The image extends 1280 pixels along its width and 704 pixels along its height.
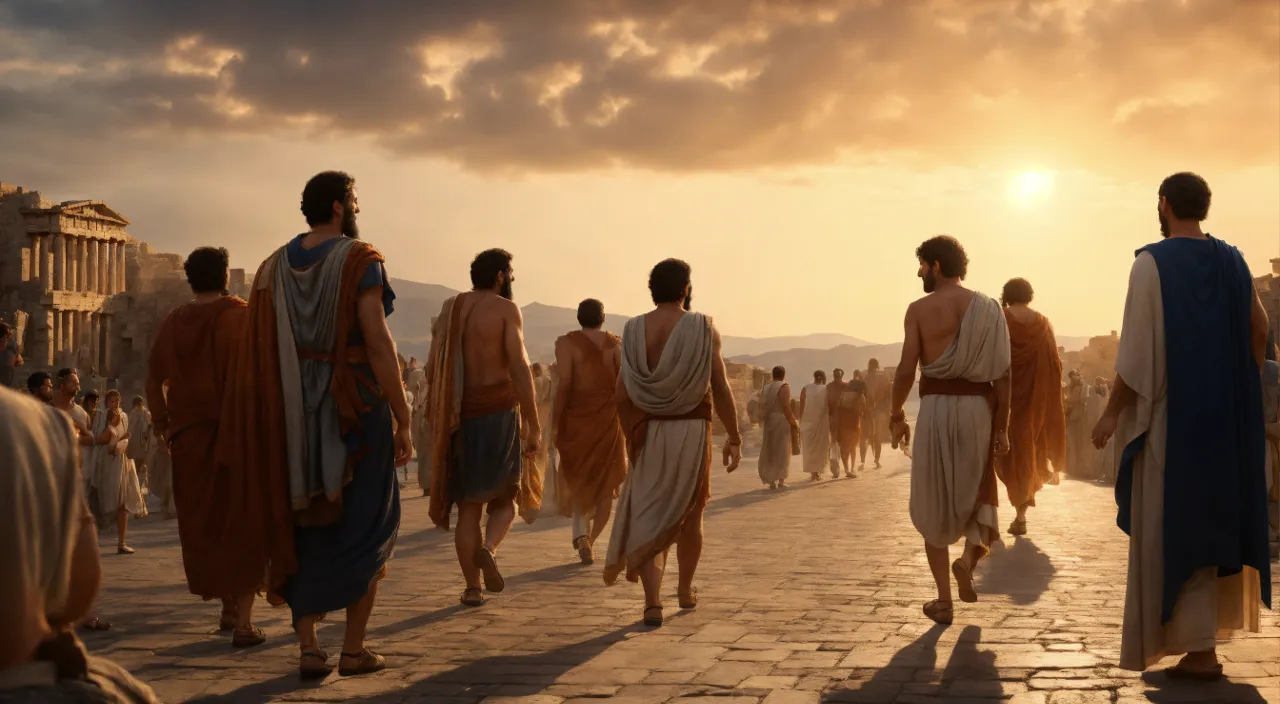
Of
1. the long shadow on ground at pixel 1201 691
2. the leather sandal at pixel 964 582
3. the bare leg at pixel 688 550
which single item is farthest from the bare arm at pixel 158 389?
the long shadow on ground at pixel 1201 691

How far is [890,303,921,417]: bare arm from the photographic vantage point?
7.38m

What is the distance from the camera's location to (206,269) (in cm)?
725

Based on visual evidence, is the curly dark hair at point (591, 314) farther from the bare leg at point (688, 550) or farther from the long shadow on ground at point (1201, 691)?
the long shadow on ground at point (1201, 691)

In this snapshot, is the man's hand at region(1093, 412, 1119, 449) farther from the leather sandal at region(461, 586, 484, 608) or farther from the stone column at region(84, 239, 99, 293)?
the stone column at region(84, 239, 99, 293)

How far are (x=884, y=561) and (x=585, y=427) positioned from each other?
101 inches

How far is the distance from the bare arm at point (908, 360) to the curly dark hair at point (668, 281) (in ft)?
4.33

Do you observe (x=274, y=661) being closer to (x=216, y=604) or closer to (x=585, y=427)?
(x=216, y=604)

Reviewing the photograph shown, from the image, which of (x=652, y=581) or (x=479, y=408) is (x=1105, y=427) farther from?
(x=479, y=408)

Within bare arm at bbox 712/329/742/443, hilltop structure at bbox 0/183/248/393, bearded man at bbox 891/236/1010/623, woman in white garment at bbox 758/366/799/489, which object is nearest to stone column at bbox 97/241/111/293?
hilltop structure at bbox 0/183/248/393

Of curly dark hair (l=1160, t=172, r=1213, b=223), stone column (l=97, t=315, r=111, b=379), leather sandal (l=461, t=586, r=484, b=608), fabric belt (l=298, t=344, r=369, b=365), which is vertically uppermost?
stone column (l=97, t=315, r=111, b=379)

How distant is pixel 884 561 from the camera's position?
10.0 metres

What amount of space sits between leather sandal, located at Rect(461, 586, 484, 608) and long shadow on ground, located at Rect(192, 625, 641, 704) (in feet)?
5.33

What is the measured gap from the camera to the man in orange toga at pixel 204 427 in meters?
6.62

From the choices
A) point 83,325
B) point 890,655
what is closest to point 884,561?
point 890,655
